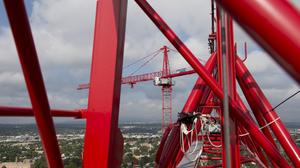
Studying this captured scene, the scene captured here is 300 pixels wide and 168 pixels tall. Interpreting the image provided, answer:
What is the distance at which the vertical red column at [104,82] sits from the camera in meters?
4.09

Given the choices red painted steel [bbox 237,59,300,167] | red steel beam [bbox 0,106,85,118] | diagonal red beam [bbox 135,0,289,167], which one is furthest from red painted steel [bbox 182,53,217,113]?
red steel beam [bbox 0,106,85,118]

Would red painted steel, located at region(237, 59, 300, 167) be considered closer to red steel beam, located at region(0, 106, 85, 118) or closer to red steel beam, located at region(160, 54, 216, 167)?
red steel beam, located at region(160, 54, 216, 167)

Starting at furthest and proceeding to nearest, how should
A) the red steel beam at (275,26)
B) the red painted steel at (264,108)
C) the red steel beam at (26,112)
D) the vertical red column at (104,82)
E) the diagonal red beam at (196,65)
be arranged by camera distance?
the red painted steel at (264,108) → the diagonal red beam at (196,65) → the vertical red column at (104,82) → the red steel beam at (26,112) → the red steel beam at (275,26)

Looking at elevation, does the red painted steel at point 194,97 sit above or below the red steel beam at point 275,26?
above

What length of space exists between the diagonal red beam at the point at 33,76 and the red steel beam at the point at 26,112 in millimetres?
670

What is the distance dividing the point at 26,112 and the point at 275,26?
132 inches

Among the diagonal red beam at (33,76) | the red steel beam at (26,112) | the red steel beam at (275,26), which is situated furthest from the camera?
the red steel beam at (26,112)

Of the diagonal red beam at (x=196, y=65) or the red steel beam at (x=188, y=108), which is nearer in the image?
the diagonal red beam at (x=196, y=65)

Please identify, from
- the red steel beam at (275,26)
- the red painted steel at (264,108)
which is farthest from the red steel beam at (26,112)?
the red painted steel at (264,108)

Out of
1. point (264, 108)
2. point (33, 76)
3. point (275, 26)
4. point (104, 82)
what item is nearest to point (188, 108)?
point (264, 108)

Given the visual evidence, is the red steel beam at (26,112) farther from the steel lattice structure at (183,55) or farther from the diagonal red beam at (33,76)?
the diagonal red beam at (33,76)

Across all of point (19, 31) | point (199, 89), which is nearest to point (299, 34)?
point (19, 31)

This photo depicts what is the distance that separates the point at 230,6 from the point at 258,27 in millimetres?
134

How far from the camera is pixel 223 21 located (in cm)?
190
